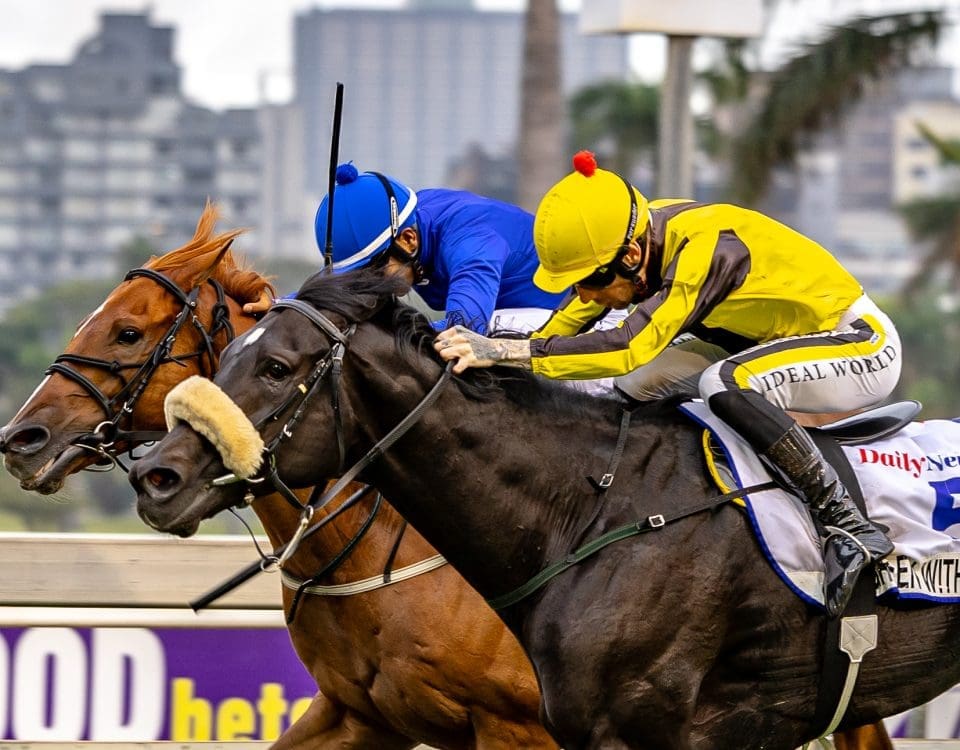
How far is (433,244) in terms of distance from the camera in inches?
186

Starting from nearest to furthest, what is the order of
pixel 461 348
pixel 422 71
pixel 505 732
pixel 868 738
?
pixel 461 348 → pixel 505 732 → pixel 868 738 → pixel 422 71

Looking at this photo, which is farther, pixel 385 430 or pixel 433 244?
pixel 433 244

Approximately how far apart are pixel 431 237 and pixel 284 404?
147cm

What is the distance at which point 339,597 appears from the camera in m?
4.49

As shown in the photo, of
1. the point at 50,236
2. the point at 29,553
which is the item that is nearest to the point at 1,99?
the point at 50,236

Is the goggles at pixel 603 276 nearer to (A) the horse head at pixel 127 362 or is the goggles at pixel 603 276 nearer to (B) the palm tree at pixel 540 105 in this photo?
(A) the horse head at pixel 127 362

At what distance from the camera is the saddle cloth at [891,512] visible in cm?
376

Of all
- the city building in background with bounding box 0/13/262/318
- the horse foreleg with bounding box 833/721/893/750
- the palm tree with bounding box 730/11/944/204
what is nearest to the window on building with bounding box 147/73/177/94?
the city building in background with bounding box 0/13/262/318

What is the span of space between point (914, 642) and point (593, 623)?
3.06ft

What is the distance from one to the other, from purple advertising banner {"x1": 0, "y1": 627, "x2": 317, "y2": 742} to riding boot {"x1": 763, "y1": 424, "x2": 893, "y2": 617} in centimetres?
253

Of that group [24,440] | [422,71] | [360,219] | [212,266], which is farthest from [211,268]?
[422,71]

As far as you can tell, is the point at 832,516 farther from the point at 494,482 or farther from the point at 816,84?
the point at 816,84

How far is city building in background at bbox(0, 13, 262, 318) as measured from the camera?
53.5 meters

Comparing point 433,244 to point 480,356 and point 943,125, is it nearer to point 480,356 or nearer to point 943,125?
point 480,356
